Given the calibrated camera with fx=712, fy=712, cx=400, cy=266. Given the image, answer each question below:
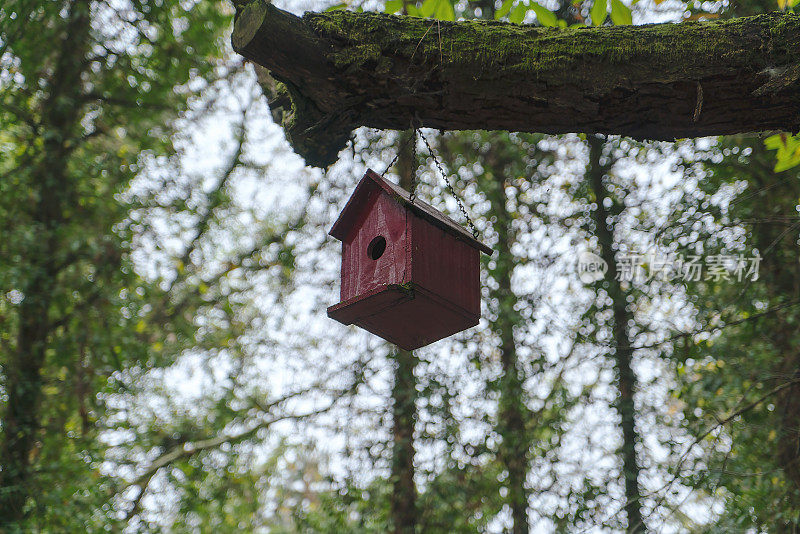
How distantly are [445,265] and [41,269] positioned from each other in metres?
4.67

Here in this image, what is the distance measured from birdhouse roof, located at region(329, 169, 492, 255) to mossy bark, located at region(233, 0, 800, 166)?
0.90 ft

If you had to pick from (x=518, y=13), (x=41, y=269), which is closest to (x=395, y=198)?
(x=518, y=13)

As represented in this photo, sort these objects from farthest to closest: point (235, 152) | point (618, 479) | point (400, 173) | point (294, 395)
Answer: point (235, 152) < point (400, 173) < point (294, 395) < point (618, 479)

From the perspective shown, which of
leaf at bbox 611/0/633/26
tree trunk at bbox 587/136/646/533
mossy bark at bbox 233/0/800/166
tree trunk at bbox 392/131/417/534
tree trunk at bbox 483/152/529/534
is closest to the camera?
mossy bark at bbox 233/0/800/166

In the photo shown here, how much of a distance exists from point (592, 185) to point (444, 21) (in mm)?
4578

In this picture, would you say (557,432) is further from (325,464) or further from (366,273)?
(366,273)

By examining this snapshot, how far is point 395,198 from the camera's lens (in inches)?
101

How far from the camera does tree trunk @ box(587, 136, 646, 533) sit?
554 centimetres

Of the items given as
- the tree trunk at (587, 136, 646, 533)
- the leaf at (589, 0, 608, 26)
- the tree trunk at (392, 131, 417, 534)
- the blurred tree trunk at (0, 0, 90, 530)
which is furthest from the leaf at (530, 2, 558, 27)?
the blurred tree trunk at (0, 0, 90, 530)

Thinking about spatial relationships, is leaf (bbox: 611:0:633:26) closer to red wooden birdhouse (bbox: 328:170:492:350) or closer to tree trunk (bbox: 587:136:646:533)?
red wooden birdhouse (bbox: 328:170:492:350)

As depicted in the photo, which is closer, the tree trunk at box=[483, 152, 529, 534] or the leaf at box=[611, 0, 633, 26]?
the leaf at box=[611, 0, 633, 26]

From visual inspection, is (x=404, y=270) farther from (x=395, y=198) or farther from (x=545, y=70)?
(x=545, y=70)

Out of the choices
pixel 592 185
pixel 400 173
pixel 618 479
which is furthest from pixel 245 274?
pixel 618 479

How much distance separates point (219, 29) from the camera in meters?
7.41
